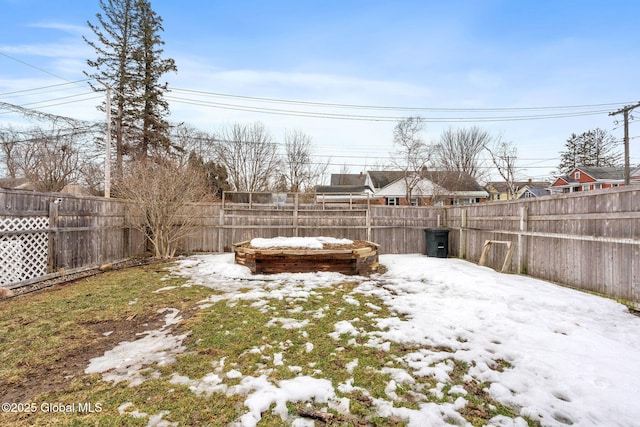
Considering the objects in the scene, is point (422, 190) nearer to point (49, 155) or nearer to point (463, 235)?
point (463, 235)

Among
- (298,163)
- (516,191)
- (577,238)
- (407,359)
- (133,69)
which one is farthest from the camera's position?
(516,191)

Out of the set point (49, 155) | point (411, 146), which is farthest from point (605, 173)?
point (49, 155)

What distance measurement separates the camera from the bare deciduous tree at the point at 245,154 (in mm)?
22938

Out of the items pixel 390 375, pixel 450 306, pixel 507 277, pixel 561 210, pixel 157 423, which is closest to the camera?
pixel 157 423

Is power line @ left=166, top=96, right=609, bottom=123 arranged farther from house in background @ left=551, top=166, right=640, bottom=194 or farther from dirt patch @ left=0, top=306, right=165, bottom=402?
dirt patch @ left=0, top=306, right=165, bottom=402

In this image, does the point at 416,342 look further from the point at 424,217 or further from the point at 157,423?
the point at 424,217

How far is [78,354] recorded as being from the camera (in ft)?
9.04

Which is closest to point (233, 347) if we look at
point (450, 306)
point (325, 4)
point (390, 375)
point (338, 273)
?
point (390, 375)

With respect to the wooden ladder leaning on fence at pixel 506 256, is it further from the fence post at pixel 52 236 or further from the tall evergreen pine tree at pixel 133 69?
the tall evergreen pine tree at pixel 133 69

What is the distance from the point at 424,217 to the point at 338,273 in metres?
5.25

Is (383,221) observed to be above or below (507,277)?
above

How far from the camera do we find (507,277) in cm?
591

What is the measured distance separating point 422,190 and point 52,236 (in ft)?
75.8

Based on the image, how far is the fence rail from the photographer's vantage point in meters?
4.29
